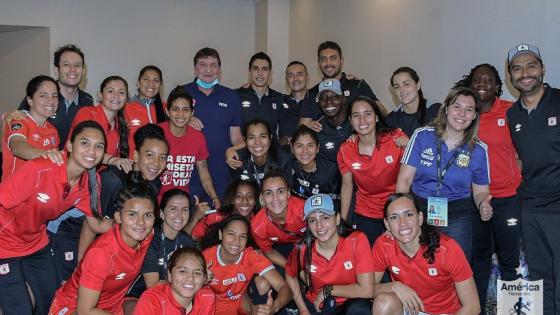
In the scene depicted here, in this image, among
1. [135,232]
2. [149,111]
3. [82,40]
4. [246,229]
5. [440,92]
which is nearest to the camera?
[135,232]

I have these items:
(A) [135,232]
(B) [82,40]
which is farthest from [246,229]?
(B) [82,40]

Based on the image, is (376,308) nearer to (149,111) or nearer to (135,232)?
(135,232)

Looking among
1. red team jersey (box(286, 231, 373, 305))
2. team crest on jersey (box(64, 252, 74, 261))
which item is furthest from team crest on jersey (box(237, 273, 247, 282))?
team crest on jersey (box(64, 252, 74, 261))

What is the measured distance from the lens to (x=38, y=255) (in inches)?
139

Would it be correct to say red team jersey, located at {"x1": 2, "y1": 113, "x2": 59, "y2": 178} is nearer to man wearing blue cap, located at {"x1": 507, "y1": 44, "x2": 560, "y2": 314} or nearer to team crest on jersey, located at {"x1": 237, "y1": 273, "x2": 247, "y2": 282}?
team crest on jersey, located at {"x1": 237, "y1": 273, "x2": 247, "y2": 282}

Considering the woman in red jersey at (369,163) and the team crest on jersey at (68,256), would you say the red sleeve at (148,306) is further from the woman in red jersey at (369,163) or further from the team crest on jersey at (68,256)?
the woman in red jersey at (369,163)

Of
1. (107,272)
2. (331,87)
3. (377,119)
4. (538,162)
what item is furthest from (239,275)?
(538,162)

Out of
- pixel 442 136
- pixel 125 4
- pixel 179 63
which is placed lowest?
pixel 442 136

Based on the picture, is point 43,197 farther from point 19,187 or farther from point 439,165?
point 439,165

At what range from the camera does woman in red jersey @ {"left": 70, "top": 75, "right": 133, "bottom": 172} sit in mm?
4309

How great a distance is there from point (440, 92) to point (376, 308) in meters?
2.82

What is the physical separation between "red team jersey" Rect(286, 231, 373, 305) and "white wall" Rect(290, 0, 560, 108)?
Result: 2.07 m

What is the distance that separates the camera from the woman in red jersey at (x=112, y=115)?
14.1 feet

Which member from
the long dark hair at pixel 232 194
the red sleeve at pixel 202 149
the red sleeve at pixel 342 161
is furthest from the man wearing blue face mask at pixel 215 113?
the red sleeve at pixel 342 161
